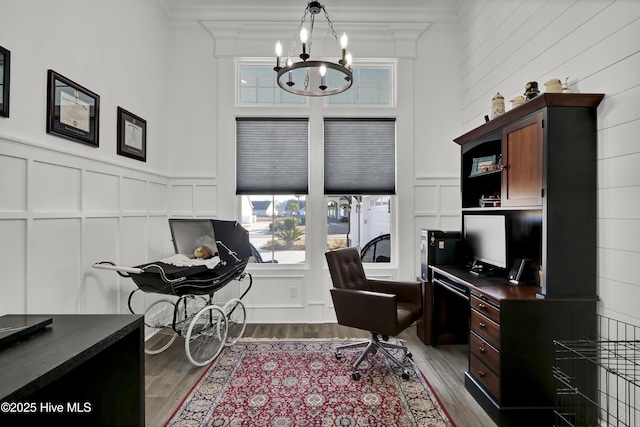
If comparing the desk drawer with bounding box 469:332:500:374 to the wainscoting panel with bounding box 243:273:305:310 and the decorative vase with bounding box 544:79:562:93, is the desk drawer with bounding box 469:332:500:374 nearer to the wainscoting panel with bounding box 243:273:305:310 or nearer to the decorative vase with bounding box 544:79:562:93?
the decorative vase with bounding box 544:79:562:93

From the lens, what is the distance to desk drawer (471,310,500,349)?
2033mm

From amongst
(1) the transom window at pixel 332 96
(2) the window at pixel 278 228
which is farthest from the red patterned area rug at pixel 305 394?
(1) the transom window at pixel 332 96

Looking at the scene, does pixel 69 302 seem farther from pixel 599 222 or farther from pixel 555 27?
pixel 555 27

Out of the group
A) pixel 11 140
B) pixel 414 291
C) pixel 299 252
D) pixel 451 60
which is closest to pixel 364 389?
pixel 414 291

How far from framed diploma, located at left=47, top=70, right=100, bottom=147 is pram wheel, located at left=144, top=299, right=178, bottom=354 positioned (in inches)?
63.5

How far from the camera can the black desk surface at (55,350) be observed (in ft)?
2.97

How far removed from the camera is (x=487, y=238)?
111 inches

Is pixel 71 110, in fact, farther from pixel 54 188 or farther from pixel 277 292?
pixel 277 292

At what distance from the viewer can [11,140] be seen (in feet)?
5.79

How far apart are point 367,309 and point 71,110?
2.68 metres

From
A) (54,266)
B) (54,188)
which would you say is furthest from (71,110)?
(54,266)

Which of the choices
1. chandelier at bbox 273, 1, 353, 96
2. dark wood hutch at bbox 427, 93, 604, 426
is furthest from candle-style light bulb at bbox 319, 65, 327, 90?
dark wood hutch at bbox 427, 93, 604, 426

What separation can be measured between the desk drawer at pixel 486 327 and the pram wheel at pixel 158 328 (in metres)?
2.66

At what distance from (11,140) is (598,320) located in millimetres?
3649
